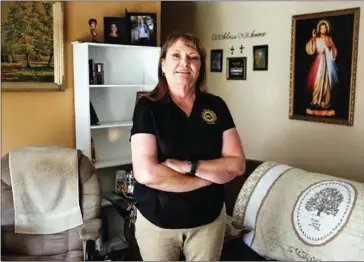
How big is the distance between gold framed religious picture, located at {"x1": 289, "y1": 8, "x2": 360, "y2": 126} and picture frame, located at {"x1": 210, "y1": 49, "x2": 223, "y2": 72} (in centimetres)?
82

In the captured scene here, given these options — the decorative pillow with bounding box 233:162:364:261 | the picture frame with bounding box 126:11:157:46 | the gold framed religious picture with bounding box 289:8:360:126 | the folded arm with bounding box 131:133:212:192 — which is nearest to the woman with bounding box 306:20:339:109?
the gold framed religious picture with bounding box 289:8:360:126

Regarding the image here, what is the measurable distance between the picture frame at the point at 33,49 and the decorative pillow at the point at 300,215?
1516mm

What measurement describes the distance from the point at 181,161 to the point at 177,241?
0.99 feet

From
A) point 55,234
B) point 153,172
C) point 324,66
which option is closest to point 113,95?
point 55,234

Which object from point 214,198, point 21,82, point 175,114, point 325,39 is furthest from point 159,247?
point 325,39

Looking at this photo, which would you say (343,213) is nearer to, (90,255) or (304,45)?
(90,255)

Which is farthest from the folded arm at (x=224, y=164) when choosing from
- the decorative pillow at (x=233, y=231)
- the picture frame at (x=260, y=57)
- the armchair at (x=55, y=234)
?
Answer: the picture frame at (x=260, y=57)

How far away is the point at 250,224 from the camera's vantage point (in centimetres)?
232

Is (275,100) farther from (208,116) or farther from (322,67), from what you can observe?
(208,116)

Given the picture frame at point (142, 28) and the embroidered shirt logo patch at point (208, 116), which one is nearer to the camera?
the embroidered shirt logo patch at point (208, 116)

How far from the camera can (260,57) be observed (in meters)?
3.46

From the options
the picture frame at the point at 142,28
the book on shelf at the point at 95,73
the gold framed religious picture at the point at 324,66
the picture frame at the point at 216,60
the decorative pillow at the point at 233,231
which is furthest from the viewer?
the picture frame at the point at 216,60

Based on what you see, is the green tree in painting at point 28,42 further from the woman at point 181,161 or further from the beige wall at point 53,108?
the woman at point 181,161

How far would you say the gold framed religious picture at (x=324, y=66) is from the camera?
2.77 metres
